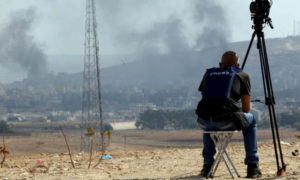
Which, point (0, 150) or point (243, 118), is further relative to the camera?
point (0, 150)

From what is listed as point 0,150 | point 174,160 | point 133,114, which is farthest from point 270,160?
point 133,114

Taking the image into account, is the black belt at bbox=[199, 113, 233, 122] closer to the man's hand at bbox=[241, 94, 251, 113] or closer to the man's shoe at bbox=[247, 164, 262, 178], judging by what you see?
the man's hand at bbox=[241, 94, 251, 113]

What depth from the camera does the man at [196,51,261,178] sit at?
7.64 m

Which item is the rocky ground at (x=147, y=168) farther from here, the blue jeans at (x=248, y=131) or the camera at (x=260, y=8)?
the camera at (x=260, y=8)

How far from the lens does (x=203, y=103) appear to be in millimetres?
7777

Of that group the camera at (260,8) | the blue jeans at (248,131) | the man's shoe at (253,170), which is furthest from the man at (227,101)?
the camera at (260,8)

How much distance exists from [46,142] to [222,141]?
91.5 metres

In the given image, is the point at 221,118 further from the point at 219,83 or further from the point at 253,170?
the point at 253,170

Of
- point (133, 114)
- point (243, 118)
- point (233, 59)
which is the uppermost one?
point (233, 59)

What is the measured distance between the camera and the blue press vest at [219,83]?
766 centimetres

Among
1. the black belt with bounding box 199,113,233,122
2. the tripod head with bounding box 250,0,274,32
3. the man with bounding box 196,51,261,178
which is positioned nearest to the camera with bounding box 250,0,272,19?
the tripod head with bounding box 250,0,274,32

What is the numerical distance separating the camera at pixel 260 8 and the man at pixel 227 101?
787 millimetres

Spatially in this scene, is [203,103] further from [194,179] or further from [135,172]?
[135,172]

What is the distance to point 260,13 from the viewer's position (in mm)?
8422
